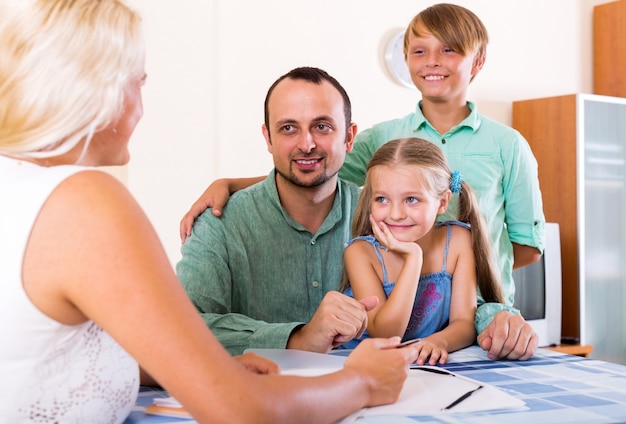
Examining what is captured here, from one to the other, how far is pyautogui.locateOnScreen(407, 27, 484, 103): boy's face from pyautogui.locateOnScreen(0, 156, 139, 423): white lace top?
1528mm

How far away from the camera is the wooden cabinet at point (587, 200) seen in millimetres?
4453

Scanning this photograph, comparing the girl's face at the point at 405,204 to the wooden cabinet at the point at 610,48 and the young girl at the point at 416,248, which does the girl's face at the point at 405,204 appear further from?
the wooden cabinet at the point at 610,48

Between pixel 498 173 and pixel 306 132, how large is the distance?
683 millimetres

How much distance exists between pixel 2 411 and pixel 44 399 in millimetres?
46

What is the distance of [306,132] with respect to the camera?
1887mm

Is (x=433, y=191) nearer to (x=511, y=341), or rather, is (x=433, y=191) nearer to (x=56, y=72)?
(x=511, y=341)

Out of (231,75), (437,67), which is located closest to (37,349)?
(437,67)

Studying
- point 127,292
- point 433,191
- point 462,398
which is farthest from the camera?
point 433,191

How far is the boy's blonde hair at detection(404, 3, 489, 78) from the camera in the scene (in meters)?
2.18

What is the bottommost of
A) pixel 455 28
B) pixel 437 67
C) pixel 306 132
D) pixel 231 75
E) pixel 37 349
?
pixel 37 349

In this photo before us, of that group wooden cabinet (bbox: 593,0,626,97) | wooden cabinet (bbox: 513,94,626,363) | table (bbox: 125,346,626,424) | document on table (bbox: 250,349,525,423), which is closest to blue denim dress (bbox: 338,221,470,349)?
table (bbox: 125,346,626,424)

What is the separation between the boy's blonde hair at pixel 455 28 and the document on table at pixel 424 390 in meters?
1.18

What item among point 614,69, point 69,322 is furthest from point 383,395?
point 614,69

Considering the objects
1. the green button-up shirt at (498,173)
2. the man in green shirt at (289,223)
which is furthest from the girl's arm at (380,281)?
the green button-up shirt at (498,173)
